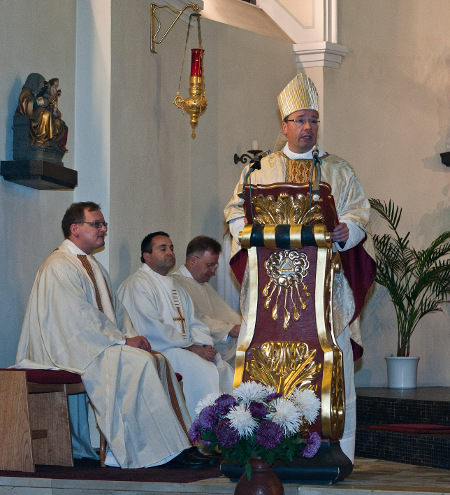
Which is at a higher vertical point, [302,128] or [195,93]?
[195,93]

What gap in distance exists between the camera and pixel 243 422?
403 cm

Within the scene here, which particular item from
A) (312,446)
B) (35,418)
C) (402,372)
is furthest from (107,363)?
(402,372)

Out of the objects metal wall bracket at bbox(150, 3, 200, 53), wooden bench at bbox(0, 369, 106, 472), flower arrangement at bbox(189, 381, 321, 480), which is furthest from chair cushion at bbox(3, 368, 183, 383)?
metal wall bracket at bbox(150, 3, 200, 53)

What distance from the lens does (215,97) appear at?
9.32 metres

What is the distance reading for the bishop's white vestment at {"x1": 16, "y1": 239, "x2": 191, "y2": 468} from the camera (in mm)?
5824

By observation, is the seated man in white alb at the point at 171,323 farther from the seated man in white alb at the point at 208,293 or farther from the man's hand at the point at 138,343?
the man's hand at the point at 138,343

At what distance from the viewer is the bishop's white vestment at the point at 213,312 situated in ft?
25.7

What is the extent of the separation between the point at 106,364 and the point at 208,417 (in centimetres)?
193

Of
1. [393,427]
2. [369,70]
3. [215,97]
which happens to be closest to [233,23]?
[215,97]

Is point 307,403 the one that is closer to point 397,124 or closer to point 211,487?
point 211,487

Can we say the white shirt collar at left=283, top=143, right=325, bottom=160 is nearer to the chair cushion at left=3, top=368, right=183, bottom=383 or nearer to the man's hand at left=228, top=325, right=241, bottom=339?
the chair cushion at left=3, top=368, right=183, bottom=383

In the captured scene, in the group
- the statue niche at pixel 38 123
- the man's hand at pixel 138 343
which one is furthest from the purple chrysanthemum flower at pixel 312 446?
the statue niche at pixel 38 123

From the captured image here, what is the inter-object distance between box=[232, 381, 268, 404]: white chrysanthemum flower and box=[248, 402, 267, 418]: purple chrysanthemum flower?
9 cm

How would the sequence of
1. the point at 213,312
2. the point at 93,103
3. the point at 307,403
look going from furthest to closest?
1. the point at 213,312
2. the point at 93,103
3. the point at 307,403
